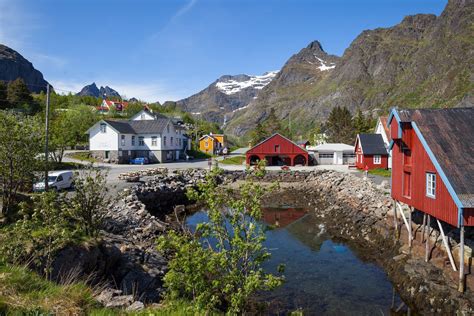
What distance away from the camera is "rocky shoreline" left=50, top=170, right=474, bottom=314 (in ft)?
37.5

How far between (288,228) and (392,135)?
11.8 metres

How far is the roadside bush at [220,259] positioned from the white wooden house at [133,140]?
48289 millimetres

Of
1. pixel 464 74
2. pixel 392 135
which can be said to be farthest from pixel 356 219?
pixel 464 74

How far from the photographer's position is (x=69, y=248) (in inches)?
427

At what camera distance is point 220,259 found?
7211 millimetres

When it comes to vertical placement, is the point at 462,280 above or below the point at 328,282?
above

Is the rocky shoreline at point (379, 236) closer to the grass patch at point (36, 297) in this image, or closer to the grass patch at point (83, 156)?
the grass patch at point (36, 297)

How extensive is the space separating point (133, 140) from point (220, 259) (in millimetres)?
52193

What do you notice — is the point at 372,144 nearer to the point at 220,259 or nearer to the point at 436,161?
the point at 436,161

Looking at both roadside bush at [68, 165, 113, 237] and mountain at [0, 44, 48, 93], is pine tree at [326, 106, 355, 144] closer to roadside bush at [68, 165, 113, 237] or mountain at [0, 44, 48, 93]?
roadside bush at [68, 165, 113, 237]

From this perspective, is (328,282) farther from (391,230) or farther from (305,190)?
(305,190)

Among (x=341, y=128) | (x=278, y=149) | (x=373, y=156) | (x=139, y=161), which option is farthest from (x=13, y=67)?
(x=373, y=156)

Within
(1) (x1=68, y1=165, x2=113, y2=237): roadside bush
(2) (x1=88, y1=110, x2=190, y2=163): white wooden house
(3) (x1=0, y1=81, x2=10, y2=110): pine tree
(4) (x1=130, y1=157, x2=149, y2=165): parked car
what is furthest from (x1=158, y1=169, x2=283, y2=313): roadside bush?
(3) (x1=0, y1=81, x2=10, y2=110): pine tree

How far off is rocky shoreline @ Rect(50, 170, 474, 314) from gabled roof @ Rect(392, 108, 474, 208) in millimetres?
4021
